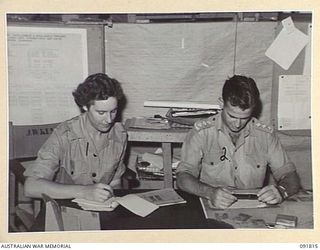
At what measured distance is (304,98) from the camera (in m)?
0.74

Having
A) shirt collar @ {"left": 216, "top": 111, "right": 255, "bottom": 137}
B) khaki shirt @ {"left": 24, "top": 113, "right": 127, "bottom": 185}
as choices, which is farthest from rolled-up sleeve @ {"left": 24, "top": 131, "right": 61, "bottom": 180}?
shirt collar @ {"left": 216, "top": 111, "right": 255, "bottom": 137}

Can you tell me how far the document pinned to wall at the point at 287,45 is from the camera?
730 mm

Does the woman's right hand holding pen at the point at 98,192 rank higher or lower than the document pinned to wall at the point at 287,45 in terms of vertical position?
lower

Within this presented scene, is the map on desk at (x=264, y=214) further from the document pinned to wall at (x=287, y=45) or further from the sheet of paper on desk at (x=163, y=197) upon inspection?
the document pinned to wall at (x=287, y=45)

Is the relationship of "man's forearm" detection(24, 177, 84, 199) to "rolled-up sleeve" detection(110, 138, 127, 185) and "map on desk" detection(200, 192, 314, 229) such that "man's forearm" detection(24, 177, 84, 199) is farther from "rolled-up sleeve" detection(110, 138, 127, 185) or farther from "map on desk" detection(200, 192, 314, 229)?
"map on desk" detection(200, 192, 314, 229)

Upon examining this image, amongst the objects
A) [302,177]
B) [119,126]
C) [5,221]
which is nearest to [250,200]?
[302,177]

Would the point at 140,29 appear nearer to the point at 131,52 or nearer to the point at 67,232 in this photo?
the point at 131,52

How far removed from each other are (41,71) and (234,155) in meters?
0.27

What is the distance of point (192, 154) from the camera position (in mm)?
788

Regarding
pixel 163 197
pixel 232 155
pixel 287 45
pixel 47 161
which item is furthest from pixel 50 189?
pixel 287 45

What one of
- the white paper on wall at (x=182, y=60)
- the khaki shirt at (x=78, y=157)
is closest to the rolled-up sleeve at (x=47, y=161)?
the khaki shirt at (x=78, y=157)

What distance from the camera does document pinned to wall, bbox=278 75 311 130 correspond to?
74 cm

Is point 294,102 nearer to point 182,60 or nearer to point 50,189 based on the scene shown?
point 182,60

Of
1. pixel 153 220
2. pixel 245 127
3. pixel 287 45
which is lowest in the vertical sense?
pixel 153 220
